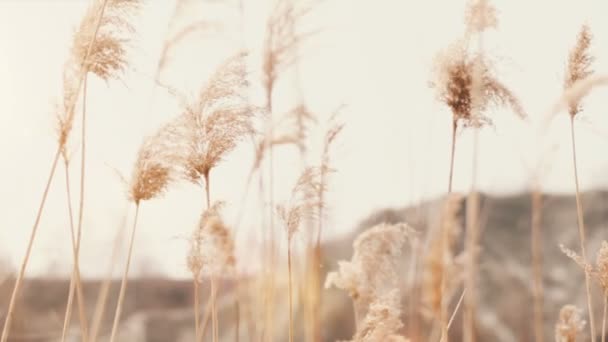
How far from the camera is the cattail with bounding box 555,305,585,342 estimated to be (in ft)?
6.72

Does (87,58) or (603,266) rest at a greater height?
(87,58)

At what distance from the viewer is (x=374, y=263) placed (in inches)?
101

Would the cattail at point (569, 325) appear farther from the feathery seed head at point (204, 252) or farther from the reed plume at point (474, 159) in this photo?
the feathery seed head at point (204, 252)

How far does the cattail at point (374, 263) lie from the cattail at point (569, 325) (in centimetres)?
56

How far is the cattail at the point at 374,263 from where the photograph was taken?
2.53m

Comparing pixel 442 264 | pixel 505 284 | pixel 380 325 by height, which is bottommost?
pixel 380 325

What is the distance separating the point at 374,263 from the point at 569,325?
0.70m

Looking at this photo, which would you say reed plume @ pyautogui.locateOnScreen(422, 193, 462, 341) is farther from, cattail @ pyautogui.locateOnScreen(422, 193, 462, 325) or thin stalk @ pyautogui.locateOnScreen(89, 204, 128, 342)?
thin stalk @ pyautogui.locateOnScreen(89, 204, 128, 342)

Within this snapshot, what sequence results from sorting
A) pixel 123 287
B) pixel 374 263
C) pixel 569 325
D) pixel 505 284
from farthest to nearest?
pixel 505 284 < pixel 374 263 < pixel 123 287 < pixel 569 325

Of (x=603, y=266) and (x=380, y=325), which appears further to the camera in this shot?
(x=603, y=266)

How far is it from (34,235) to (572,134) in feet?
5.22

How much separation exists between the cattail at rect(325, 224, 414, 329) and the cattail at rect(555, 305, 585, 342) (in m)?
0.56

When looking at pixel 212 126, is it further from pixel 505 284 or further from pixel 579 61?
pixel 505 284

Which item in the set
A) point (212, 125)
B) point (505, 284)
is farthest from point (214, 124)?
point (505, 284)
